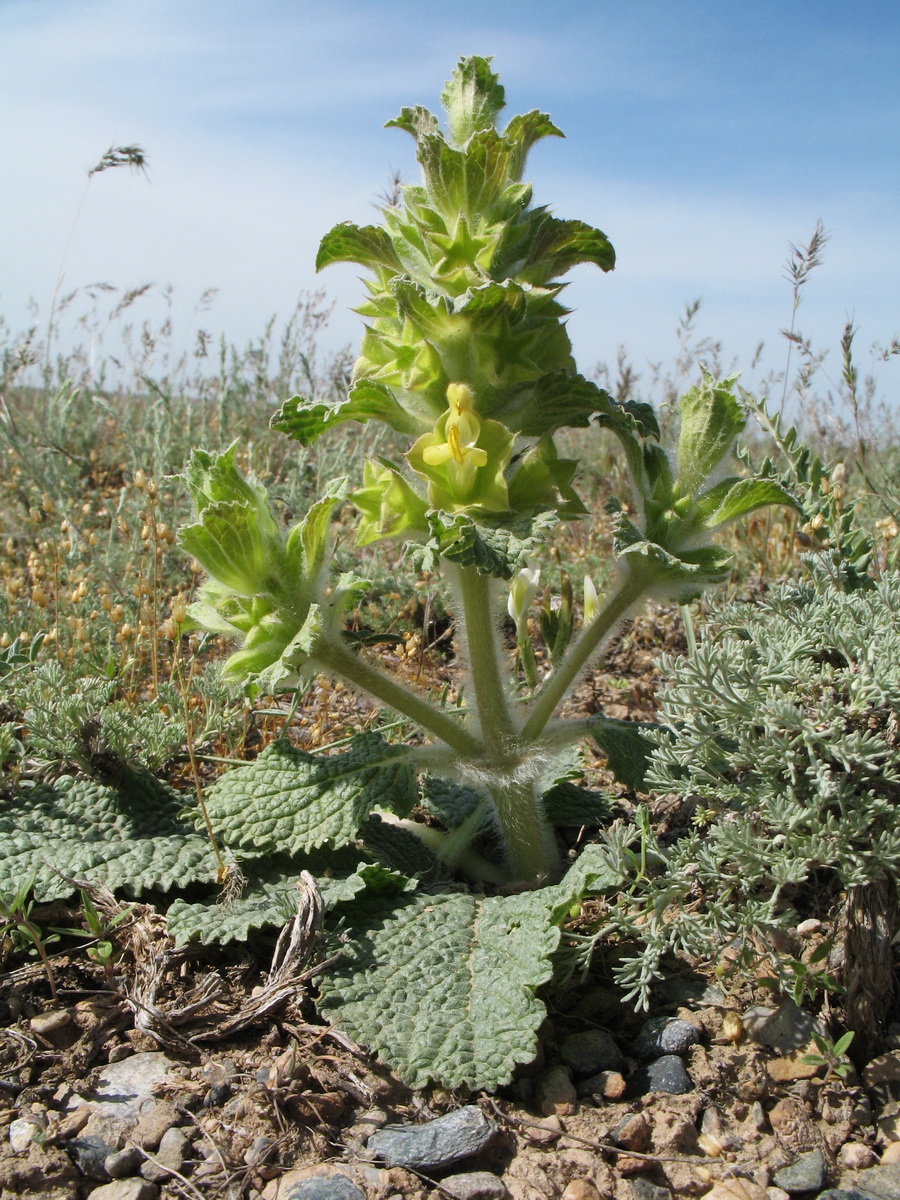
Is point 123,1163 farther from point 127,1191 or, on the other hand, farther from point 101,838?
point 101,838

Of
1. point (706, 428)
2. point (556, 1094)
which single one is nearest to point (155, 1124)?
point (556, 1094)

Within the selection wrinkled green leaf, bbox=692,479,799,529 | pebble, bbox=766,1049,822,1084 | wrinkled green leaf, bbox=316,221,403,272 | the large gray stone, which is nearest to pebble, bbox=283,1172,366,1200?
the large gray stone

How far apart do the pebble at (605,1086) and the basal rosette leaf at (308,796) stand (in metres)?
0.67

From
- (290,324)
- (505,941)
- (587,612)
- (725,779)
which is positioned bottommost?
(505,941)

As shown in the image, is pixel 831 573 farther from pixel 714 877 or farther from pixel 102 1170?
pixel 102 1170

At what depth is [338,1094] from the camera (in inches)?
67.3

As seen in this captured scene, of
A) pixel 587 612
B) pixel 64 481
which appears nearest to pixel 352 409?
pixel 587 612

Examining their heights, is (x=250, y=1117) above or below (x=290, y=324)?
below

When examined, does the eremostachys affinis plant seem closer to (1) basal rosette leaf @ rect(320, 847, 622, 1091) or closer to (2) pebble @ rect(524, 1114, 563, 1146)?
(1) basal rosette leaf @ rect(320, 847, 622, 1091)

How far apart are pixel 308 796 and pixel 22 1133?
83cm

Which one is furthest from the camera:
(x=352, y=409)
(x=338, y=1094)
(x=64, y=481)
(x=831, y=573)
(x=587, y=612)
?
(x=64, y=481)

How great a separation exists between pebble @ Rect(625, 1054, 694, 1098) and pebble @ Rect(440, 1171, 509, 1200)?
1.20ft

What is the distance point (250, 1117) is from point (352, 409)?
1386 millimetres

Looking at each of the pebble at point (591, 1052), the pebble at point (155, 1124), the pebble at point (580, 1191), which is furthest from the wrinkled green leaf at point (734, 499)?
the pebble at point (155, 1124)
